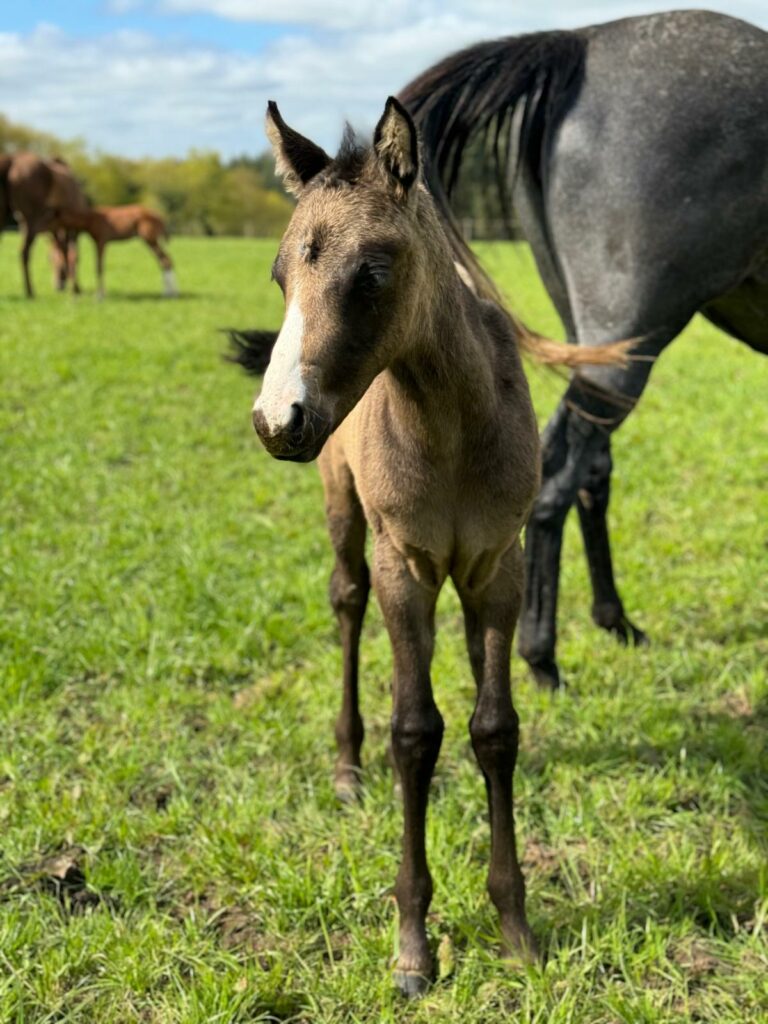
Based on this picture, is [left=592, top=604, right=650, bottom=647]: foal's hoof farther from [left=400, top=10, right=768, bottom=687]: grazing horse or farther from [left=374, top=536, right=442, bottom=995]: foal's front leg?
[left=374, top=536, right=442, bottom=995]: foal's front leg

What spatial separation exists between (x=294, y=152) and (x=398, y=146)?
0.78 ft

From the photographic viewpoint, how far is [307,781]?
113 inches

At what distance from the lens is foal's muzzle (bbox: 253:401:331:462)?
1.40 meters

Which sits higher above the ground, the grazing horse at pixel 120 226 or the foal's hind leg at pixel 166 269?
the grazing horse at pixel 120 226

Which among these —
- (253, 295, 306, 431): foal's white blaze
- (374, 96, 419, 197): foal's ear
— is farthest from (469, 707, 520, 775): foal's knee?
(374, 96, 419, 197): foal's ear

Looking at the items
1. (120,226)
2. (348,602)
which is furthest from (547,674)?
(120,226)

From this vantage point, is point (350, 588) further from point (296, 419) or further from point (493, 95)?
point (493, 95)

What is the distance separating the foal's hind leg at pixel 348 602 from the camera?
272 centimetres

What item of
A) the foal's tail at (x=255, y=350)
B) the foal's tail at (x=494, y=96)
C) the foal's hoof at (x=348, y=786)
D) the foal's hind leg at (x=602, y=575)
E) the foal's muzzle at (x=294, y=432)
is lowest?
the foal's hoof at (x=348, y=786)

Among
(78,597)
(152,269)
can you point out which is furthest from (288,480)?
(152,269)

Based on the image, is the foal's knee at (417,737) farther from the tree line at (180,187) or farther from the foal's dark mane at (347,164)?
the tree line at (180,187)

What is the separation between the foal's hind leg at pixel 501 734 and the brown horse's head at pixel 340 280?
29.0 inches

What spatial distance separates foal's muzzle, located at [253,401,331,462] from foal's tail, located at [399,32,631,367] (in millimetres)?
1695

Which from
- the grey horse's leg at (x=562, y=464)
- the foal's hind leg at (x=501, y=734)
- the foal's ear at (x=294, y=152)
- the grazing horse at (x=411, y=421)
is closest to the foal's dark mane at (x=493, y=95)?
the grey horse's leg at (x=562, y=464)
